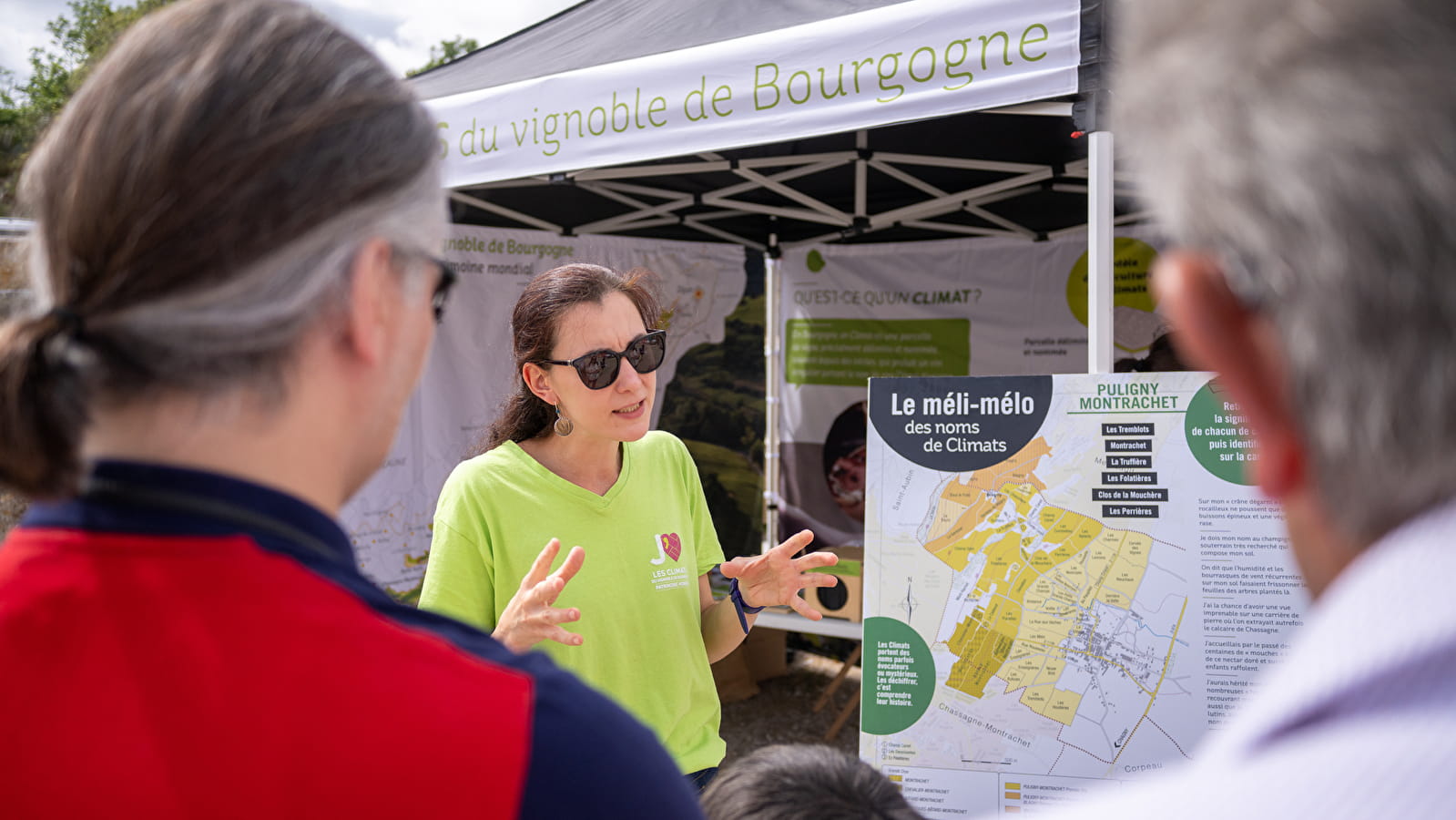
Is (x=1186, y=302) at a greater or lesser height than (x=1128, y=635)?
greater

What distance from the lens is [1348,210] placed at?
16.3 inches

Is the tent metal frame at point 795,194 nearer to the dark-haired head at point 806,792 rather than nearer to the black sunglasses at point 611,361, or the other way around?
the black sunglasses at point 611,361

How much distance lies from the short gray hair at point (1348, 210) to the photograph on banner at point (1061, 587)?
1.85 m

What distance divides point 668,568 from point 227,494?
5.14 feet

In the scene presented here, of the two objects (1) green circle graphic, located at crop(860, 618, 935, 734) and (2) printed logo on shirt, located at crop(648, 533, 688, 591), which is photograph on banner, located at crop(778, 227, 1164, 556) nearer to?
(1) green circle graphic, located at crop(860, 618, 935, 734)

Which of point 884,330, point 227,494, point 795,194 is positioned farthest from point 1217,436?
point 884,330

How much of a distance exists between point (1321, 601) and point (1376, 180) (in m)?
0.20

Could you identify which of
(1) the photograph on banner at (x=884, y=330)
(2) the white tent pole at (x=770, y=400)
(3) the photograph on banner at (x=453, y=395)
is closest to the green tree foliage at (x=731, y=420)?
(2) the white tent pole at (x=770, y=400)

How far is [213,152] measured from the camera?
0.63m

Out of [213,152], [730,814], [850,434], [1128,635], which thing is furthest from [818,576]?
[850,434]

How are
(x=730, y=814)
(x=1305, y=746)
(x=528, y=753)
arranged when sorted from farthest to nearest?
(x=730, y=814) < (x=528, y=753) < (x=1305, y=746)

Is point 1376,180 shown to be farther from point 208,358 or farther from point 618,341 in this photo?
point 618,341

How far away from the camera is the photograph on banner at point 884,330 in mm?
6004

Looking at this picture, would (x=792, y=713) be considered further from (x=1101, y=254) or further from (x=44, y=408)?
(x=44, y=408)
